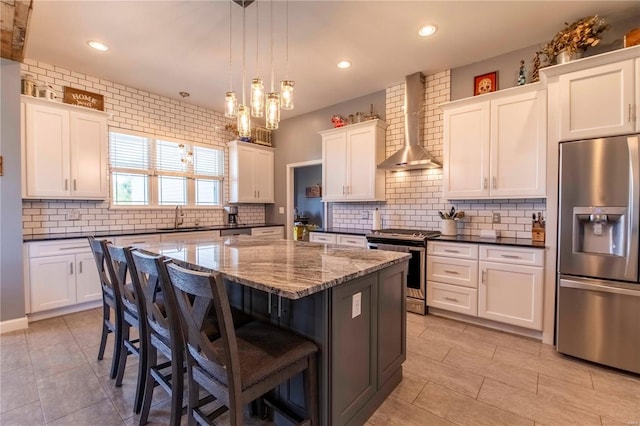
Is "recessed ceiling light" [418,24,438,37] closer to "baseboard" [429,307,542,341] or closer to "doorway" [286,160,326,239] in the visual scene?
"baseboard" [429,307,542,341]

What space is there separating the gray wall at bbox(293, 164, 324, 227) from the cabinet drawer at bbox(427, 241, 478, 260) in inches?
122

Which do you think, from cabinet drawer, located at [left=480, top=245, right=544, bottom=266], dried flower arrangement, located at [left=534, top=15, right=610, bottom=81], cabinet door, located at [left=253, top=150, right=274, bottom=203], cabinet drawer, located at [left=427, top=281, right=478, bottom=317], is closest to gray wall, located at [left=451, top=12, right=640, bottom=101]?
dried flower arrangement, located at [left=534, top=15, right=610, bottom=81]

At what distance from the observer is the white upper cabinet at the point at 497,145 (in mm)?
2988

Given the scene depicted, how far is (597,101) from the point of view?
243cm

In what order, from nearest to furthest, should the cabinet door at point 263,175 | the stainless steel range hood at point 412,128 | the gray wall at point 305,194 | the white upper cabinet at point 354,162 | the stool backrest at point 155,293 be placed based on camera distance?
the stool backrest at point 155,293, the stainless steel range hood at point 412,128, the white upper cabinet at point 354,162, the cabinet door at point 263,175, the gray wall at point 305,194

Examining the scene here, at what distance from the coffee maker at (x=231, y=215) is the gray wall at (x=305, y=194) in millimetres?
1410

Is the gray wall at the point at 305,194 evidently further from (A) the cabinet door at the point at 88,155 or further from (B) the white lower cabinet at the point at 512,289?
(B) the white lower cabinet at the point at 512,289

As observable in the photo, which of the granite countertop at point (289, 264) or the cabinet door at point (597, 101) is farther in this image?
the cabinet door at point (597, 101)

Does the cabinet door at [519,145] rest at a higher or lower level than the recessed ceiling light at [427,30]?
lower

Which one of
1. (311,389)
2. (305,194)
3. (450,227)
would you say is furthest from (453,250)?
(305,194)

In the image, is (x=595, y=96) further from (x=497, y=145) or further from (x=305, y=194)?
(x=305, y=194)

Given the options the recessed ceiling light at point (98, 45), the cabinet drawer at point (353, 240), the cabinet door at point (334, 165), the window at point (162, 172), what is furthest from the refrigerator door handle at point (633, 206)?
the window at point (162, 172)

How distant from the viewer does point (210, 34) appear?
2.95 m

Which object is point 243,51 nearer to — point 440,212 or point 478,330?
point 440,212
